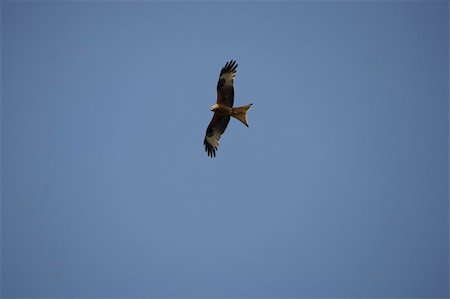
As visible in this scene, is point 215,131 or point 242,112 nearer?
point 242,112

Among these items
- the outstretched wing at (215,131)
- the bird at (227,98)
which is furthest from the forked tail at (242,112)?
the outstretched wing at (215,131)

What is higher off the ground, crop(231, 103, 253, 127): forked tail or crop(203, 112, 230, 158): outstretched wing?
crop(203, 112, 230, 158): outstretched wing

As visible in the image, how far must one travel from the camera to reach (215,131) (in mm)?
18344

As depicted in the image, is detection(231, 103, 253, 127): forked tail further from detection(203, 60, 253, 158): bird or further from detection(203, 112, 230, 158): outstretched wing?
detection(203, 112, 230, 158): outstretched wing

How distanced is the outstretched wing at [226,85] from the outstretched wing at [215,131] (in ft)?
2.35

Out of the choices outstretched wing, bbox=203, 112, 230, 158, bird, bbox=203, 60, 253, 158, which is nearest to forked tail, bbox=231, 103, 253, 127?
bird, bbox=203, 60, 253, 158

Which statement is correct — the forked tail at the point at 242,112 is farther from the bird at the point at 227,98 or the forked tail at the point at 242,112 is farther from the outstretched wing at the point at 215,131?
the outstretched wing at the point at 215,131

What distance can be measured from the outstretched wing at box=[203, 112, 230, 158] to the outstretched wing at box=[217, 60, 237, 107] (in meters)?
0.72

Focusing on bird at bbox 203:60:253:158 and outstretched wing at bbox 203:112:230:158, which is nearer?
bird at bbox 203:60:253:158

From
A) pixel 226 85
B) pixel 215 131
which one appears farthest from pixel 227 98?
pixel 215 131

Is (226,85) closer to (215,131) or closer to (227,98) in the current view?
(227,98)

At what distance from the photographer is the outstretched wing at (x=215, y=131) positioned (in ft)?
58.6

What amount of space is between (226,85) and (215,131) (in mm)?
1796

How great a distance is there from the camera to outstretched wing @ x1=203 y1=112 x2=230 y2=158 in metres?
17.9
